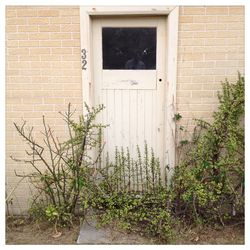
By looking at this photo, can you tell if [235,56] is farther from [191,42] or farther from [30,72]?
[30,72]

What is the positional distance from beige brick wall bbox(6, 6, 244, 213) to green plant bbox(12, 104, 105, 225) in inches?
7.8

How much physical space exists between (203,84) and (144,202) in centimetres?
159

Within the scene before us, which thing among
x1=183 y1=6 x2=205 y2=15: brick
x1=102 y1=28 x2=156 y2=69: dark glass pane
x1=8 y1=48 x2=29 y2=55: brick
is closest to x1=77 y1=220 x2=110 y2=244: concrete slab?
x1=102 y1=28 x2=156 y2=69: dark glass pane

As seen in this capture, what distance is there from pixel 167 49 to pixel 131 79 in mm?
584

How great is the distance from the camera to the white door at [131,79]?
3869 millimetres

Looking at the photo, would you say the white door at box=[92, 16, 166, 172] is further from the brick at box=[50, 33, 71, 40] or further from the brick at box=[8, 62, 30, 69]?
the brick at box=[8, 62, 30, 69]

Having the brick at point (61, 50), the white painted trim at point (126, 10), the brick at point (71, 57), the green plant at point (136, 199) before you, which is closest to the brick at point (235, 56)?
the white painted trim at point (126, 10)

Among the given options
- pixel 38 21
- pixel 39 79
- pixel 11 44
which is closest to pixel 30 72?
pixel 39 79

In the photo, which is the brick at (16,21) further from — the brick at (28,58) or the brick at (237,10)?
the brick at (237,10)

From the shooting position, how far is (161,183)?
384 cm

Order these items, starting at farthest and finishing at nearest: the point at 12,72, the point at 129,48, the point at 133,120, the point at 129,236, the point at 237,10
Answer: the point at 133,120, the point at 129,48, the point at 12,72, the point at 237,10, the point at 129,236

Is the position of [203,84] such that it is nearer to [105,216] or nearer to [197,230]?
[197,230]

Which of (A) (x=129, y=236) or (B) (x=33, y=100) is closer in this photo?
(A) (x=129, y=236)

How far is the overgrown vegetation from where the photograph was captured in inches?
137
